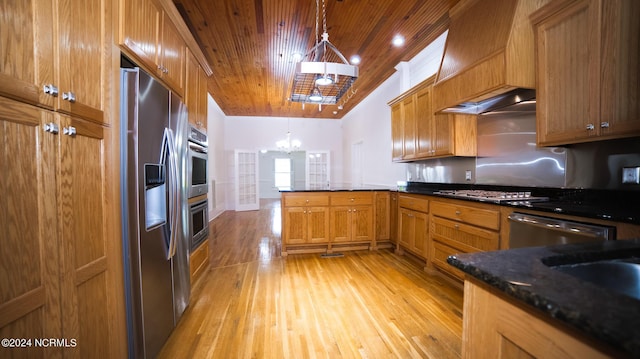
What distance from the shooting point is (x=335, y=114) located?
25.6 feet

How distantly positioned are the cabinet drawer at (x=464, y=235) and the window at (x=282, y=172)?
10.2 metres

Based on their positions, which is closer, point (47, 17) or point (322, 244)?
point (47, 17)

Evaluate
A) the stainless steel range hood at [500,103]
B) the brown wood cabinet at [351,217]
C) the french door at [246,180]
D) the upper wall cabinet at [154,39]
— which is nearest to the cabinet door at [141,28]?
the upper wall cabinet at [154,39]

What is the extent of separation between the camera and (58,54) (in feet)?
3.29

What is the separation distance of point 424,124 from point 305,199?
1.93m

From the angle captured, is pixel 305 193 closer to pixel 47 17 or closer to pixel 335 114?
pixel 47 17

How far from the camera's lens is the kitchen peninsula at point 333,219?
11.8 feet

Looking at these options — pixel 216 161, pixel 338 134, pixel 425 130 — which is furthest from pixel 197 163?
pixel 338 134

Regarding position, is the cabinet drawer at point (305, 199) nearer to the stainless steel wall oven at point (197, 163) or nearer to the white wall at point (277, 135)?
the stainless steel wall oven at point (197, 163)

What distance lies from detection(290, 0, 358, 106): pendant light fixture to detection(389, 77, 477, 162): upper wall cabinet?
1.19 m

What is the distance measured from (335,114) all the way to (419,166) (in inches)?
171

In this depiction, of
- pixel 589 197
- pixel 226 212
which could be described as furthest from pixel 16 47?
pixel 226 212

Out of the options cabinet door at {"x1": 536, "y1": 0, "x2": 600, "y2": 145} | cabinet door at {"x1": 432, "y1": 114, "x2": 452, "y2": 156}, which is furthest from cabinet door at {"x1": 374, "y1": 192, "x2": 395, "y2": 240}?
cabinet door at {"x1": 536, "y1": 0, "x2": 600, "y2": 145}

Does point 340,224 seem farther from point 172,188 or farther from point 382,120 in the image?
point 382,120
